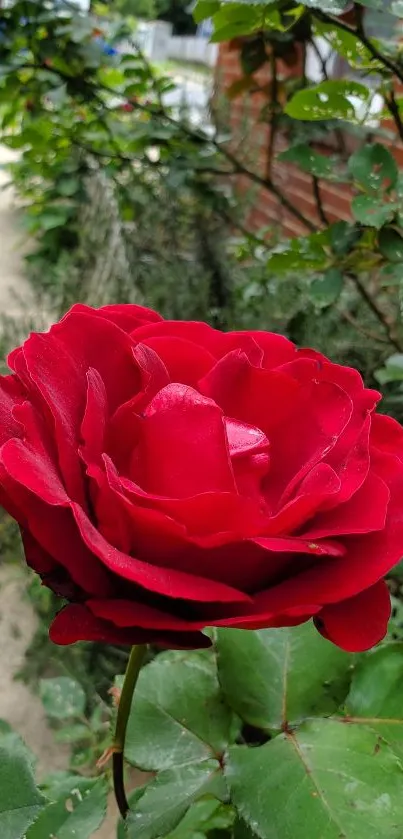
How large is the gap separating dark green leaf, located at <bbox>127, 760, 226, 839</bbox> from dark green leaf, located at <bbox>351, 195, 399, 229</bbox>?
497 mm

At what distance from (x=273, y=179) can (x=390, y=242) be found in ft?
7.17

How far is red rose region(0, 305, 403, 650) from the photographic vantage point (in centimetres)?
30

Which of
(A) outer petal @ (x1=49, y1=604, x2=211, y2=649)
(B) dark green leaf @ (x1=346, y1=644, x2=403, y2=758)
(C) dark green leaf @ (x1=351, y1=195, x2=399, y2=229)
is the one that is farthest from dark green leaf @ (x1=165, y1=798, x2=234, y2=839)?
(C) dark green leaf @ (x1=351, y1=195, x2=399, y2=229)

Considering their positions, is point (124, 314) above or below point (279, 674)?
above

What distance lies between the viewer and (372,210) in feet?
2.36

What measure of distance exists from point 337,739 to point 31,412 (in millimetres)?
244

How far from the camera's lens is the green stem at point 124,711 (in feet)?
1.25

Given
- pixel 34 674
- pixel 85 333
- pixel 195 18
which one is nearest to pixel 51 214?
pixel 34 674

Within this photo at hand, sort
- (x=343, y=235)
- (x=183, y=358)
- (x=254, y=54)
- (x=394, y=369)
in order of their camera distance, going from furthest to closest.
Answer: (x=254, y=54), (x=394, y=369), (x=343, y=235), (x=183, y=358)

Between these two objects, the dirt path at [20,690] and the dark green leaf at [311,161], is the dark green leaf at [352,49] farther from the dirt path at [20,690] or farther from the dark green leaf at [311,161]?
the dirt path at [20,690]

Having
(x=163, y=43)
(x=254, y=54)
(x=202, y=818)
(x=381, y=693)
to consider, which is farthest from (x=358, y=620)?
(x=163, y=43)

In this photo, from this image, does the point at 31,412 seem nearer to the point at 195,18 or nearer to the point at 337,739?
the point at 337,739

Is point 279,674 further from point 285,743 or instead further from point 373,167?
point 373,167

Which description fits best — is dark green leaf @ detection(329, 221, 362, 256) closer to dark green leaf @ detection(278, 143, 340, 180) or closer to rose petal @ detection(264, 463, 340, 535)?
dark green leaf @ detection(278, 143, 340, 180)
